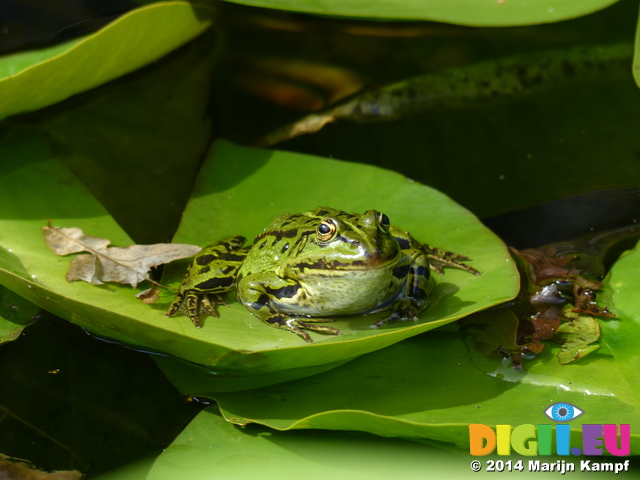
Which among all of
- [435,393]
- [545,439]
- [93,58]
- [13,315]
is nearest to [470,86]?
[93,58]

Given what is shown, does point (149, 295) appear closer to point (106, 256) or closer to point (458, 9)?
point (106, 256)

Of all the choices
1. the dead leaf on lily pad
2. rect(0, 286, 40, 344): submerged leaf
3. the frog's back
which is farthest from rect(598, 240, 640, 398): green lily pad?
rect(0, 286, 40, 344): submerged leaf

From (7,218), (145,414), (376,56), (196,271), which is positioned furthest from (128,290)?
(376,56)

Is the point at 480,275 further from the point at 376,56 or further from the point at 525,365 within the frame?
the point at 376,56

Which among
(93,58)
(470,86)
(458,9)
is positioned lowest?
(470,86)

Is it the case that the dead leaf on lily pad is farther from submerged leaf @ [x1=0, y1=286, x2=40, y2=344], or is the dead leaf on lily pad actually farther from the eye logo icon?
the eye logo icon
